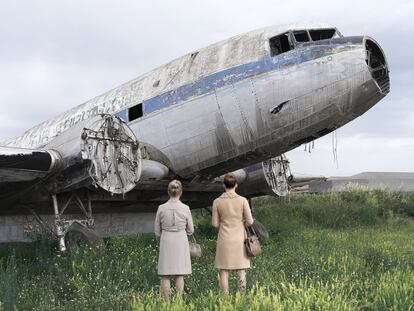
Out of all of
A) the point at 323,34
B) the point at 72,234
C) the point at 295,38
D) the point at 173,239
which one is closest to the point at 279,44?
the point at 295,38

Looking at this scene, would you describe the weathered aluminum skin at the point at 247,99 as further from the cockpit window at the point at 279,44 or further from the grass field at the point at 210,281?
the grass field at the point at 210,281

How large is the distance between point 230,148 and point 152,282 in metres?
3.53

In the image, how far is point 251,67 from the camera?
9984 mm

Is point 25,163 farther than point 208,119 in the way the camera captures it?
No

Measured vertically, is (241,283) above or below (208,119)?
below

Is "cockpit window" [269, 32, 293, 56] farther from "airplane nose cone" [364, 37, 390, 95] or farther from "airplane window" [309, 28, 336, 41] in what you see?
"airplane nose cone" [364, 37, 390, 95]

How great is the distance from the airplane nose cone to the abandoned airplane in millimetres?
19

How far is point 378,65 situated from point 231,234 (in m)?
5.06

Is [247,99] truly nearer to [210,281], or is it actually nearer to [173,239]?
[210,281]

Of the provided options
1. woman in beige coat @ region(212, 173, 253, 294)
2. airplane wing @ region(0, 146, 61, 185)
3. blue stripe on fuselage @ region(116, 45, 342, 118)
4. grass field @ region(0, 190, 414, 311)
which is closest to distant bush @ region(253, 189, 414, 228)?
grass field @ region(0, 190, 414, 311)

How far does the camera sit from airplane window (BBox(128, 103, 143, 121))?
37.4ft

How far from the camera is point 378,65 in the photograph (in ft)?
30.4

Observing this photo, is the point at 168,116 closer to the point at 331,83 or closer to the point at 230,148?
the point at 230,148

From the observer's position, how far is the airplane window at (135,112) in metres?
11.4
